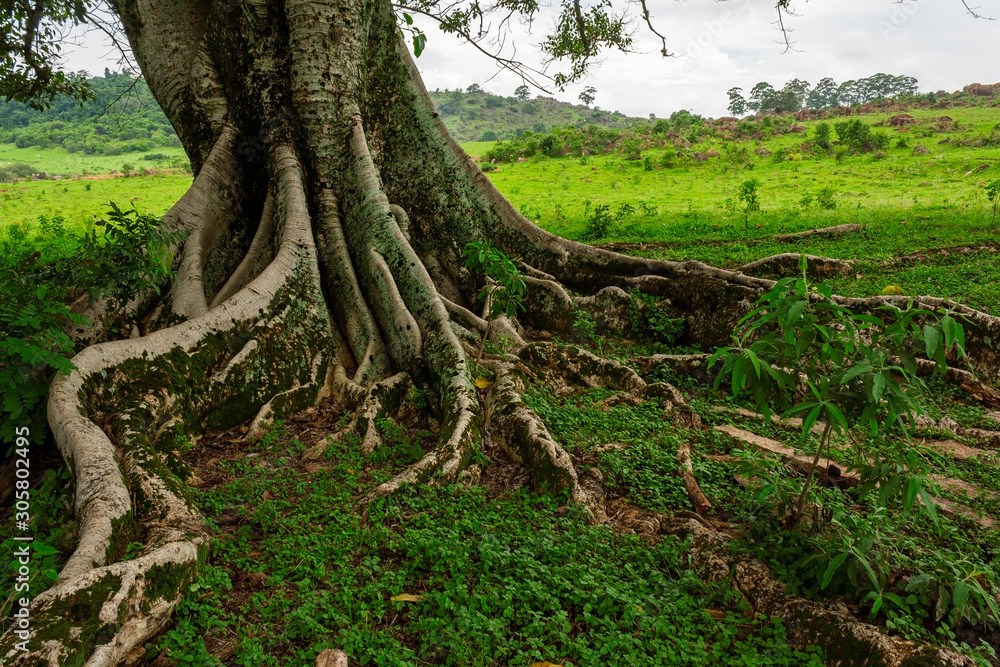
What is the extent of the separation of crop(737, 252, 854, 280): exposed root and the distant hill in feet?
232

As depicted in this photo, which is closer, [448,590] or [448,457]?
[448,590]

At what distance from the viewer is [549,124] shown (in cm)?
8769

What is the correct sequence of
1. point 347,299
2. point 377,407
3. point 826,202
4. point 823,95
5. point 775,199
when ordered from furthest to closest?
point 823,95
point 775,199
point 826,202
point 347,299
point 377,407

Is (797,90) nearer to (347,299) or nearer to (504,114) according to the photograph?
(504,114)

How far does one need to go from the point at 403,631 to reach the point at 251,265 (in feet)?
16.0

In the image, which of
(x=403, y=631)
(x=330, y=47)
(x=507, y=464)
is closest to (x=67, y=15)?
(x=330, y=47)

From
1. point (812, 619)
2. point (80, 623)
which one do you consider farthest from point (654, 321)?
point (80, 623)

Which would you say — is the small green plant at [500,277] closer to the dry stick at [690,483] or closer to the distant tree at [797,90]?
the dry stick at [690,483]

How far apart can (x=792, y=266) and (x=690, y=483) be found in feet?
17.7

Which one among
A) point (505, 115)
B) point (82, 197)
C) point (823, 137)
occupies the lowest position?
point (82, 197)

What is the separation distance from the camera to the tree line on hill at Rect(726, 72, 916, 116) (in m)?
64.9

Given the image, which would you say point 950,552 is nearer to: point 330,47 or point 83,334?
point 83,334

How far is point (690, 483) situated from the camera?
4398 mm

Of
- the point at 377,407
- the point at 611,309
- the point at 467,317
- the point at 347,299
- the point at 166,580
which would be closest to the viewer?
the point at 166,580
